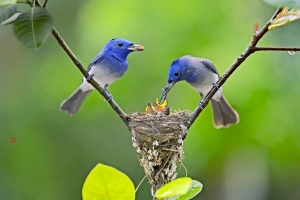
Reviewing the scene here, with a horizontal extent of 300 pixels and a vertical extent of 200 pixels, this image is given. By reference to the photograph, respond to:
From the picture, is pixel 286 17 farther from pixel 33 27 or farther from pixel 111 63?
pixel 111 63

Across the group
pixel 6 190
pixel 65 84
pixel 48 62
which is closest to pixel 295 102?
pixel 65 84

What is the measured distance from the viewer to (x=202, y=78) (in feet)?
10.3

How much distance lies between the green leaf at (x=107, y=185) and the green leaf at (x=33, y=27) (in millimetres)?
424

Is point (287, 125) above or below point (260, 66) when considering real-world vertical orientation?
below

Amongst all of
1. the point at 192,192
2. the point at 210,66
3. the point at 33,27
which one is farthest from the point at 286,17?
the point at 210,66

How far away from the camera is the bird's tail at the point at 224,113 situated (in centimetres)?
326

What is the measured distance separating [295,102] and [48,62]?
2.38 m

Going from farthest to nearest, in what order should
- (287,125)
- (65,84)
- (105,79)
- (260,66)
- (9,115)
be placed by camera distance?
(9,115), (65,84), (287,125), (260,66), (105,79)

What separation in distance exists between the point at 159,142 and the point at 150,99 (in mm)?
1598

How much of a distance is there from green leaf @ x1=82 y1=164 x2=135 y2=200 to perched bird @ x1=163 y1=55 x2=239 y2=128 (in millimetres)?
2023

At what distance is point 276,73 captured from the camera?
3553mm

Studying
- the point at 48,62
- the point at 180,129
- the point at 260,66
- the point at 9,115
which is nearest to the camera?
the point at 180,129

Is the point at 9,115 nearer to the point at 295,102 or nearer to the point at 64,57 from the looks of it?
the point at 64,57

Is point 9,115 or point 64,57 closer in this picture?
point 64,57
